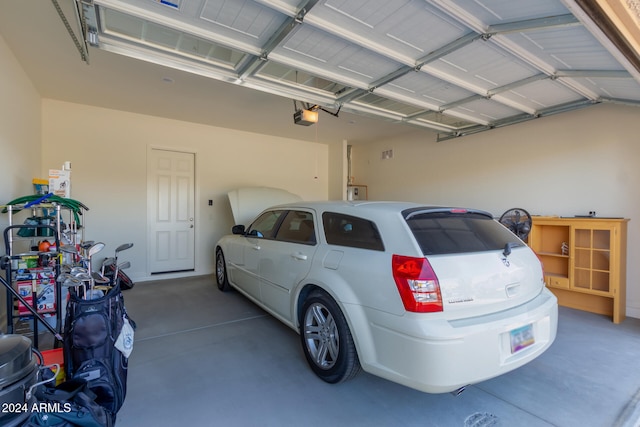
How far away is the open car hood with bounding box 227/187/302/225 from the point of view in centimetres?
500

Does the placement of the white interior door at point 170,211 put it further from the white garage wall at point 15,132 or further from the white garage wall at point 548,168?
the white garage wall at point 548,168

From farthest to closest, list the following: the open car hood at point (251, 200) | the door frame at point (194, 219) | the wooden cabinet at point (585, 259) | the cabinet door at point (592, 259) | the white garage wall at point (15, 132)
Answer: the door frame at point (194, 219)
the open car hood at point (251, 200)
the cabinet door at point (592, 259)
the wooden cabinet at point (585, 259)
the white garage wall at point (15, 132)

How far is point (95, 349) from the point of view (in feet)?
5.82

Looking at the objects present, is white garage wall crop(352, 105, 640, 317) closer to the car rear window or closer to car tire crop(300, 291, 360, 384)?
the car rear window

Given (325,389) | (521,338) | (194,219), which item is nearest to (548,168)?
(521,338)

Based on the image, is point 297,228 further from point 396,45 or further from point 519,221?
point 519,221

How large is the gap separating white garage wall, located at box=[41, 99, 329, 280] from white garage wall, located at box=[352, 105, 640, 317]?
11.1ft

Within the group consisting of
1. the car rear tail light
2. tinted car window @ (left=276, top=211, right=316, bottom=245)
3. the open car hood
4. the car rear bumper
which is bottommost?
the car rear bumper

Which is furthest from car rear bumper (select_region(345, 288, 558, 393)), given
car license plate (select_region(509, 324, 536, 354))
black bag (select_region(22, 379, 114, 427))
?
black bag (select_region(22, 379, 114, 427))

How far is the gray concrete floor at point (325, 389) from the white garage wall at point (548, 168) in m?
1.62

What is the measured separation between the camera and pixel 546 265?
14.3 ft

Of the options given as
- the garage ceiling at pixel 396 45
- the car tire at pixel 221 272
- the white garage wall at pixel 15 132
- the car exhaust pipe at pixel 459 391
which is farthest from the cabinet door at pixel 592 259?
the white garage wall at pixel 15 132

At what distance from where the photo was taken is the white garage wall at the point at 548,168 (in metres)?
3.67

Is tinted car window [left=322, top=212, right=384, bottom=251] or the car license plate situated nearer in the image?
the car license plate
